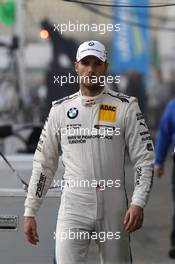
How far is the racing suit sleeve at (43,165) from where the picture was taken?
12.2 ft

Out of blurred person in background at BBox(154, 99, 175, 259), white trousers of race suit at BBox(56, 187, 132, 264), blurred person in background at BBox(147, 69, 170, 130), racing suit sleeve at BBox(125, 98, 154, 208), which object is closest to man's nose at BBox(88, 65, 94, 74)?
racing suit sleeve at BBox(125, 98, 154, 208)

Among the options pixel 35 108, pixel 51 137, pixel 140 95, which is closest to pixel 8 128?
pixel 35 108

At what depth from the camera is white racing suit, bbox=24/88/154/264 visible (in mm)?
3633

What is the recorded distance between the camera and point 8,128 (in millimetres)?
8078

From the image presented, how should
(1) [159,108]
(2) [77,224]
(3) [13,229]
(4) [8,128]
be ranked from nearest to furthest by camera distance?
(2) [77,224]
(3) [13,229]
(4) [8,128]
(1) [159,108]

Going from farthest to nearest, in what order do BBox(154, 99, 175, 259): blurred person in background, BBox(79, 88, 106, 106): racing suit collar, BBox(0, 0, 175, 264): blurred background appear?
Result: BBox(154, 99, 175, 259): blurred person in background
BBox(0, 0, 175, 264): blurred background
BBox(79, 88, 106, 106): racing suit collar

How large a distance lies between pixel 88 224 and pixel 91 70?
27.3 inches

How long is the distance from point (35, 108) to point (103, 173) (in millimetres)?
6184

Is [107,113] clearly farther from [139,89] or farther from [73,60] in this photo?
[139,89]

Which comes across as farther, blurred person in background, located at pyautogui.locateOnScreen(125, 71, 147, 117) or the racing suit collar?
blurred person in background, located at pyautogui.locateOnScreen(125, 71, 147, 117)

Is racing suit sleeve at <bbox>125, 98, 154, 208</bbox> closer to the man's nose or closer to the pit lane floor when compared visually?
the man's nose

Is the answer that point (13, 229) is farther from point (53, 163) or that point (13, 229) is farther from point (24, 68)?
point (24, 68)

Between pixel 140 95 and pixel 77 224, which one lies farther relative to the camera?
pixel 140 95

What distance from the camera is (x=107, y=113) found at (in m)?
3.67
